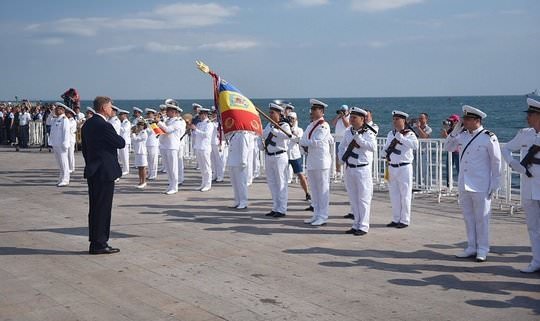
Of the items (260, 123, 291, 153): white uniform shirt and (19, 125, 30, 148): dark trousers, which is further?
(19, 125, 30, 148): dark trousers

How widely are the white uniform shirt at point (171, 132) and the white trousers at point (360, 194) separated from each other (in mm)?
5999

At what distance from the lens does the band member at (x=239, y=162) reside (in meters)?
→ 12.3

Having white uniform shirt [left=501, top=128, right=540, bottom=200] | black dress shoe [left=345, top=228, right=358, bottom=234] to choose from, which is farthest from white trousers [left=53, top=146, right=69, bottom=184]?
white uniform shirt [left=501, top=128, right=540, bottom=200]

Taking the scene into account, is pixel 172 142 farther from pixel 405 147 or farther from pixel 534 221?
pixel 534 221

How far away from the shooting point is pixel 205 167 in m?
15.2

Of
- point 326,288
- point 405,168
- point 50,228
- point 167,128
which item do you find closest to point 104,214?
point 50,228

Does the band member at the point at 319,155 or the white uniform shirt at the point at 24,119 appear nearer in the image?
the band member at the point at 319,155

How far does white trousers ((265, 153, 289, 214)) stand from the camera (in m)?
11.4

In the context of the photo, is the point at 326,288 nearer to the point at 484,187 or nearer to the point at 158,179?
the point at 484,187

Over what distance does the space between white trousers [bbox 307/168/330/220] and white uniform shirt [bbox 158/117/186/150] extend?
501 centimetres

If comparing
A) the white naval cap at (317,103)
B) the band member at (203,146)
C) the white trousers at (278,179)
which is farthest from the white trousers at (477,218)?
the band member at (203,146)

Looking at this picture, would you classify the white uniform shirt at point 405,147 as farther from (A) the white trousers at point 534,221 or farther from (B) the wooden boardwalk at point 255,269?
(A) the white trousers at point 534,221

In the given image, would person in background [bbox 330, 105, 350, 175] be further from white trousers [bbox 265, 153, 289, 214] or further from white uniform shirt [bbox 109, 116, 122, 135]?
white uniform shirt [bbox 109, 116, 122, 135]

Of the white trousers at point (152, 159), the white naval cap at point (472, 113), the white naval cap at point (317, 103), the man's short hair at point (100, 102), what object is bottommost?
the white trousers at point (152, 159)
